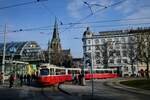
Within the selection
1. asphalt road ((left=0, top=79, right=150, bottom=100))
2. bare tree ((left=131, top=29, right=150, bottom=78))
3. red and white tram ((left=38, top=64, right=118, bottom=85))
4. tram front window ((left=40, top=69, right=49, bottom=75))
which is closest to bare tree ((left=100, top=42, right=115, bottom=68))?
bare tree ((left=131, top=29, right=150, bottom=78))

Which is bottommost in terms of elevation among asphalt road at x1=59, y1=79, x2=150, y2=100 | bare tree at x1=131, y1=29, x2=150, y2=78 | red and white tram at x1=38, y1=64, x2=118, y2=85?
asphalt road at x1=59, y1=79, x2=150, y2=100

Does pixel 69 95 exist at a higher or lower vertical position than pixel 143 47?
lower

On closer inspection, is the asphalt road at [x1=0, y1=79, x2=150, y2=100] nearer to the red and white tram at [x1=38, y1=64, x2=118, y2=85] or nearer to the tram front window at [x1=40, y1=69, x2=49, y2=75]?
the red and white tram at [x1=38, y1=64, x2=118, y2=85]

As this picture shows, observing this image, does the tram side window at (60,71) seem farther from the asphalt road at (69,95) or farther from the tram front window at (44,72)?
the asphalt road at (69,95)

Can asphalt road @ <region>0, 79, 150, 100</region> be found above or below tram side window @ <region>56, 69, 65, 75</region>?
below

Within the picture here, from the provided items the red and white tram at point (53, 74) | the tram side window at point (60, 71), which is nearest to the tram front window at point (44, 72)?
the red and white tram at point (53, 74)

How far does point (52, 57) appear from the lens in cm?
8844

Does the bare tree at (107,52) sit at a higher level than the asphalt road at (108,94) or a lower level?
higher

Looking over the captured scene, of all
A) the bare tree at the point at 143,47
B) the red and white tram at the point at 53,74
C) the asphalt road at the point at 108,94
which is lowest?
the asphalt road at the point at 108,94

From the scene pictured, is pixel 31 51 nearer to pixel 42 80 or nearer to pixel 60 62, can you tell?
pixel 60 62

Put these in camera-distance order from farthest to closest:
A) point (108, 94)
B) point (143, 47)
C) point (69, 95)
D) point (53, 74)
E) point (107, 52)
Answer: point (107, 52), point (143, 47), point (53, 74), point (108, 94), point (69, 95)

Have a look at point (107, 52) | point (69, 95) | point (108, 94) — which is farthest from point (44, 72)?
point (107, 52)

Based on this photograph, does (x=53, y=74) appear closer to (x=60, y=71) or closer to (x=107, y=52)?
(x=60, y=71)

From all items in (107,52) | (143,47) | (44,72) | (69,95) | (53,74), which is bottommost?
(69,95)
